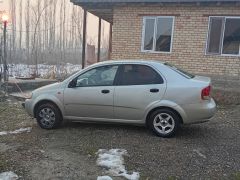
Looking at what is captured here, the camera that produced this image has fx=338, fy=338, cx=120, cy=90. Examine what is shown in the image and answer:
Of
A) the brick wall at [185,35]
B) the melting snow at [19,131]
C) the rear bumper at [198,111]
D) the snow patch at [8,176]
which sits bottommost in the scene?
the melting snow at [19,131]

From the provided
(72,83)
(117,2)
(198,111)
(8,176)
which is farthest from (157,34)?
(8,176)

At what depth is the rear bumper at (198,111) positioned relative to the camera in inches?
256

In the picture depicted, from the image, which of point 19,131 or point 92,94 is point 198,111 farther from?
point 19,131

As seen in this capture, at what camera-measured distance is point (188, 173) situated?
505 cm

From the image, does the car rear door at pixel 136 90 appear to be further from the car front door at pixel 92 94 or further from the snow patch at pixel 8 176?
the snow patch at pixel 8 176

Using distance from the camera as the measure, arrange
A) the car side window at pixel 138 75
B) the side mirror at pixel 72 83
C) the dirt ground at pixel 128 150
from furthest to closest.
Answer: the side mirror at pixel 72 83
the car side window at pixel 138 75
the dirt ground at pixel 128 150

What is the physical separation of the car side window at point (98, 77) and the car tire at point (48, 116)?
0.78 m

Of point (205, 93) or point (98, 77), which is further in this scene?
point (98, 77)

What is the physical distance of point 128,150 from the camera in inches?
236

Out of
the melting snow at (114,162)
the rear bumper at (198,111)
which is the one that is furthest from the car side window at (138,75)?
the melting snow at (114,162)

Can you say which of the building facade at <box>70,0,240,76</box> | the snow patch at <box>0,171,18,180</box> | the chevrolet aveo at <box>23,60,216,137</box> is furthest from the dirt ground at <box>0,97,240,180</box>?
the building facade at <box>70,0,240,76</box>

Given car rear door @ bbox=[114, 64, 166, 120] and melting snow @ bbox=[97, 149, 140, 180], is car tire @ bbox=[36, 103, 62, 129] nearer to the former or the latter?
car rear door @ bbox=[114, 64, 166, 120]

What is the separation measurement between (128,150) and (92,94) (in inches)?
65.5

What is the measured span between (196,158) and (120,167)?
1348 millimetres
